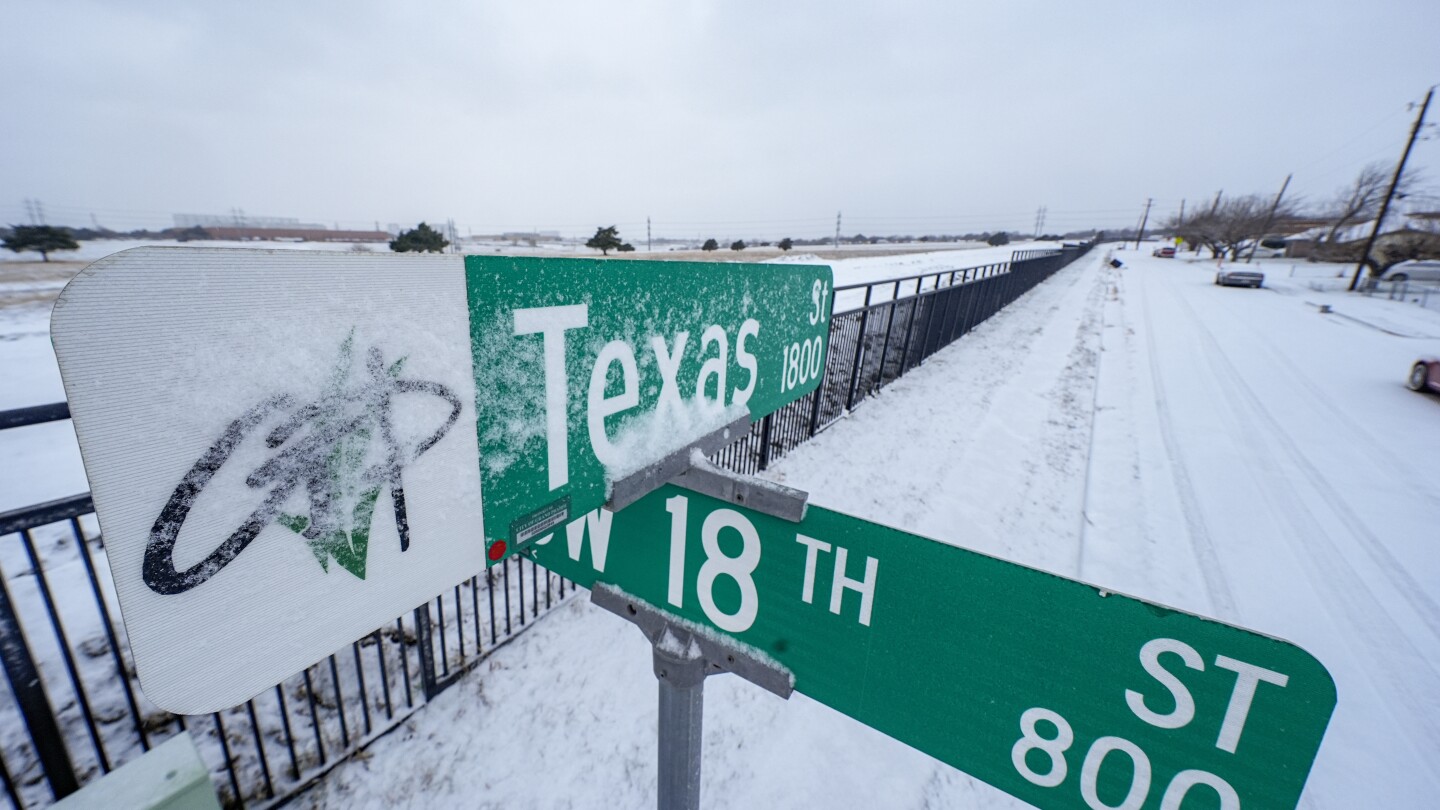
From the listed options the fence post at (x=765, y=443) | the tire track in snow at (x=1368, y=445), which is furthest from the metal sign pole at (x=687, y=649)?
the tire track in snow at (x=1368, y=445)

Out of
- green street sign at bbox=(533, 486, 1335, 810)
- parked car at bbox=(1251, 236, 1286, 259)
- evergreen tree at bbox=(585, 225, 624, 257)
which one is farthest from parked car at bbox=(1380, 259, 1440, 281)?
evergreen tree at bbox=(585, 225, 624, 257)

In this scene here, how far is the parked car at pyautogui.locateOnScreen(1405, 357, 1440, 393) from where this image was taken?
8.76 metres

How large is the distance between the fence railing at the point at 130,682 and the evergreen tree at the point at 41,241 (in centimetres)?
2523

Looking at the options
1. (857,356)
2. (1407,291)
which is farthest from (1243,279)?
(857,356)

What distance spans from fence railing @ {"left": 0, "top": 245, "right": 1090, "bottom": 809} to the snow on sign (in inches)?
50.1

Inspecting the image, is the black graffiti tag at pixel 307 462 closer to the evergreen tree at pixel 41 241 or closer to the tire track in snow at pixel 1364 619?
the tire track in snow at pixel 1364 619

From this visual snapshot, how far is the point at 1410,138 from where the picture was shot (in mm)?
24156

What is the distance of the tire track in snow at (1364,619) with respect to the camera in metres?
3.12

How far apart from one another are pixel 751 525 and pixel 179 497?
0.79m

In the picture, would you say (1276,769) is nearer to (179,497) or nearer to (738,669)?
(738,669)

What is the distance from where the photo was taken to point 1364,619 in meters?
3.76

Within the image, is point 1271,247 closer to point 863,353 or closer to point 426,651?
point 863,353

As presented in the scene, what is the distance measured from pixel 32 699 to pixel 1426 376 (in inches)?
608

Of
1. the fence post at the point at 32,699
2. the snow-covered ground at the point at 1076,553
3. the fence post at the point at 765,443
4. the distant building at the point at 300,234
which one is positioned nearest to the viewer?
the fence post at the point at 32,699
